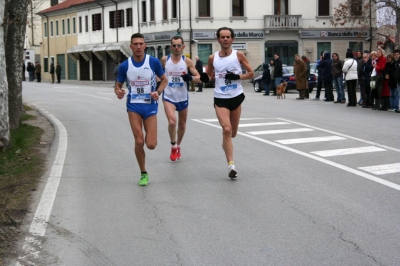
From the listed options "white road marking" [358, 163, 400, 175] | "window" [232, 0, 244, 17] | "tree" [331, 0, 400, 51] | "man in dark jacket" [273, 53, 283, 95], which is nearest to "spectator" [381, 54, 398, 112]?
"white road marking" [358, 163, 400, 175]

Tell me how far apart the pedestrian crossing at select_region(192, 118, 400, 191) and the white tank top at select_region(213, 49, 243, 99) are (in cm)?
203

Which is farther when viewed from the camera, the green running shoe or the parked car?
the parked car

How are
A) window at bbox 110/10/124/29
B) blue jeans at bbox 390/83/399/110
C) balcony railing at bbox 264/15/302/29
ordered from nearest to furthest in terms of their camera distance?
blue jeans at bbox 390/83/399/110 < balcony railing at bbox 264/15/302/29 < window at bbox 110/10/124/29

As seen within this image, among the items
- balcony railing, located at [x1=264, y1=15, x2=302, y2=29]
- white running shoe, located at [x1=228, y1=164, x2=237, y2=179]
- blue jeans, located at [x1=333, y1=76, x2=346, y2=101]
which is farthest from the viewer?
balcony railing, located at [x1=264, y1=15, x2=302, y2=29]

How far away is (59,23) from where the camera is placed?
242 ft

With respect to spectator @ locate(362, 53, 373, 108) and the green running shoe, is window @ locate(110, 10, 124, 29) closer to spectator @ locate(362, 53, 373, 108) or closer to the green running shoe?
spectator @ locate(362, 53, 373, 108)

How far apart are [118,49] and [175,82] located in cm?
4791

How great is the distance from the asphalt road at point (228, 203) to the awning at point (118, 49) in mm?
43132

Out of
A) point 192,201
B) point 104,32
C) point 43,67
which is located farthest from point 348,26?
point 192,201

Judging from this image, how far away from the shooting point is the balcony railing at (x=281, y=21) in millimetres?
52281

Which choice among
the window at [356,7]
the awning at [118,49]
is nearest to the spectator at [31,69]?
the awning at [118,49]

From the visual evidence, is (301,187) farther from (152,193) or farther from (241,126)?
(241,126)

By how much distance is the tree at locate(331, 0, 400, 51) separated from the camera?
41125mm

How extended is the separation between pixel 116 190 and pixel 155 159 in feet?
8.95
